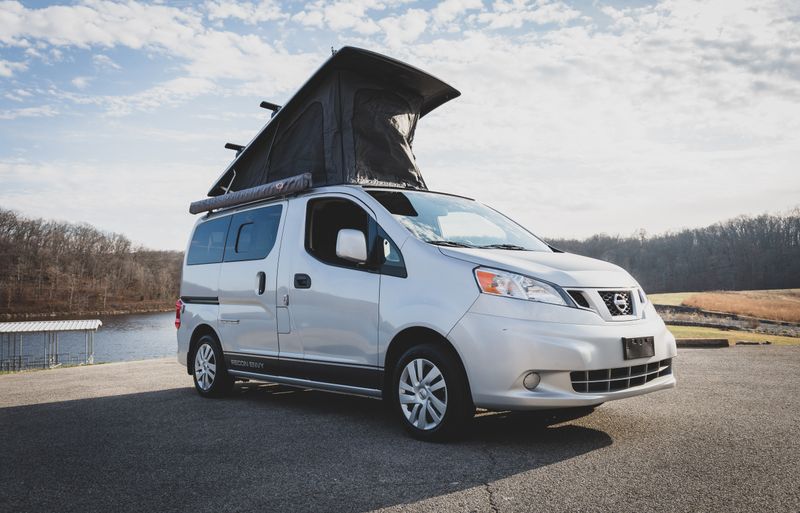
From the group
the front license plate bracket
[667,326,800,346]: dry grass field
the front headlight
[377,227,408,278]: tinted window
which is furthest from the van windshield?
[667,326,800,346]: dry grass field

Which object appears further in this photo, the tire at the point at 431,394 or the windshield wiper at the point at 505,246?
the windshield wiper at the point at 505,246

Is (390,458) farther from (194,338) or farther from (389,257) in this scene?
(194,338)

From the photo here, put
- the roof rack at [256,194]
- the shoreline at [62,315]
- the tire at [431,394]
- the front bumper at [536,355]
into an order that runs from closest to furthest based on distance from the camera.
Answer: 1. the front bumper at [536,355]
2. the tire at [431,394]
3. the roof rack at [256,194]
4. the shoreline at [62,315]

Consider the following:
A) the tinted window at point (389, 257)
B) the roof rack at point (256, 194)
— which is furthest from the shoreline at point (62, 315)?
the tinted window at point (389, 257)

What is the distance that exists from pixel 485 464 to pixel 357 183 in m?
3.25

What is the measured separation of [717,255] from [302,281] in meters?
122

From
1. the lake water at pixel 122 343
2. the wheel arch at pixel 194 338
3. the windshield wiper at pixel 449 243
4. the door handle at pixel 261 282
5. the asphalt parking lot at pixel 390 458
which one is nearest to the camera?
the asphalt parking lot at pixel 390 458

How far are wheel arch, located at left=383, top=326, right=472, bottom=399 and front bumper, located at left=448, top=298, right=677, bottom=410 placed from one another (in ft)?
0.39

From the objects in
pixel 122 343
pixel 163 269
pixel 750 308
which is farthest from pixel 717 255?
pixel 163 269

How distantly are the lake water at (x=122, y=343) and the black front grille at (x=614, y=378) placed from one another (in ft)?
135

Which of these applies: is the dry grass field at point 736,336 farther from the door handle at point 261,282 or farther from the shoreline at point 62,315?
the shoreline at point 62,315

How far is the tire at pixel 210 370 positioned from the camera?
739cm

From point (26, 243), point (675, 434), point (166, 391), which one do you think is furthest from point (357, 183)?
point (26, 243)

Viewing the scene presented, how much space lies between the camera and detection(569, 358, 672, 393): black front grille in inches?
172
